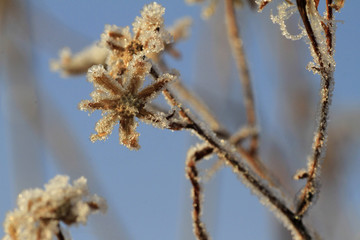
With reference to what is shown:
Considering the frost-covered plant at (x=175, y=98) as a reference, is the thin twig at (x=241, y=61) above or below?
above

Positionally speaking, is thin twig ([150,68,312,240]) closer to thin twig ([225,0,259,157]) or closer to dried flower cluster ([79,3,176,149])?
dried flower cluster ([79,3,176,149])

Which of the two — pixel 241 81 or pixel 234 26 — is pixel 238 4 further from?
pixel 241 81

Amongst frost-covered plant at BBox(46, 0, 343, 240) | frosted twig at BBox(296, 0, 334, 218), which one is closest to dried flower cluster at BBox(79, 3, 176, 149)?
frost-covered plant at BBox(46, 0, 343, 240)

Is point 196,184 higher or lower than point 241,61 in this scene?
lower

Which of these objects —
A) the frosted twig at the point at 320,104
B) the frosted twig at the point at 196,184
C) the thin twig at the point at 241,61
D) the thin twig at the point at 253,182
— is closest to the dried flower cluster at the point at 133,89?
the thin twig at the point at 253,182

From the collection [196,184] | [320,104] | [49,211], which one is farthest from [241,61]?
[49,211]

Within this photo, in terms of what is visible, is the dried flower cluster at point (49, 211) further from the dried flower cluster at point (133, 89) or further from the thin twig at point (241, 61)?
the thin twig at point (241, 61)

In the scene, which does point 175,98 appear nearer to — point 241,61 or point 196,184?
point 196,184
